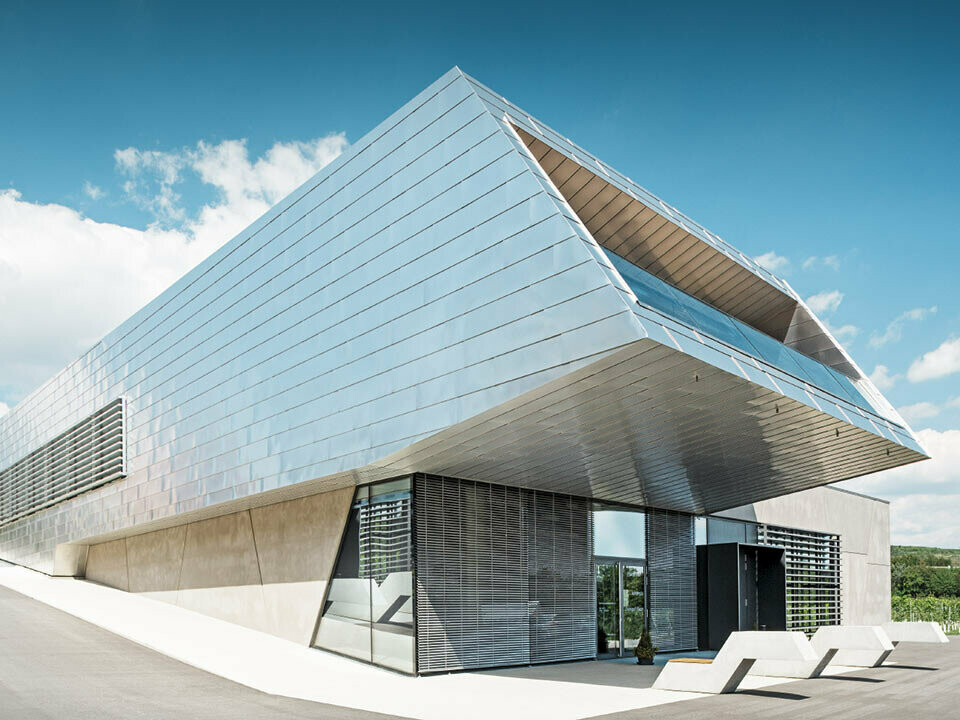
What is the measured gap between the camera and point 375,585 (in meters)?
16.2

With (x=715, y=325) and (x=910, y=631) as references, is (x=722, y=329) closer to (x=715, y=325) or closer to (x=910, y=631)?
(x=715, y=325)

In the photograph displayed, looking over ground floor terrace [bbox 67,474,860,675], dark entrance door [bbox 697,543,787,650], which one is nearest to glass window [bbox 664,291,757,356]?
ground floor terrace [bbox 67,474,860,675]

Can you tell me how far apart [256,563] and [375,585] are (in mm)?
5119

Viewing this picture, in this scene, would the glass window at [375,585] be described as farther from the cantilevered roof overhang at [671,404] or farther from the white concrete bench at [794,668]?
the white concrete bench at [794,668]

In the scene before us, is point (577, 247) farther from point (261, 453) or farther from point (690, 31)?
point (261, 453)

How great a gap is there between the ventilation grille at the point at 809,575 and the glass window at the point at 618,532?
22.7 feet

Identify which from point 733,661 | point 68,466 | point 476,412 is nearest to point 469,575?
point 476,412

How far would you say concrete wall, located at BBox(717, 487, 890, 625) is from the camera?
1102 inches

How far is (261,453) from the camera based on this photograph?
59.2 ft

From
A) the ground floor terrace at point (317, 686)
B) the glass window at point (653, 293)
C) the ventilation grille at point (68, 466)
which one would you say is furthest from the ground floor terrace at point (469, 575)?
the glass window at point (653, 293)

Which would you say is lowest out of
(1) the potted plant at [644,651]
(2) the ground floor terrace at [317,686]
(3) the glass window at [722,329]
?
(1) the potted plant at [644,651]

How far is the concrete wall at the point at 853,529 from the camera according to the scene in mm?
28000

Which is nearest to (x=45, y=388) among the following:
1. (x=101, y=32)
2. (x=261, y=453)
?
(x=261, y=453)

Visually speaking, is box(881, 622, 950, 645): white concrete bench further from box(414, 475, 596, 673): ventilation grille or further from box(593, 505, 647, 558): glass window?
box(414, 475, 596, 673): ventilation grille
